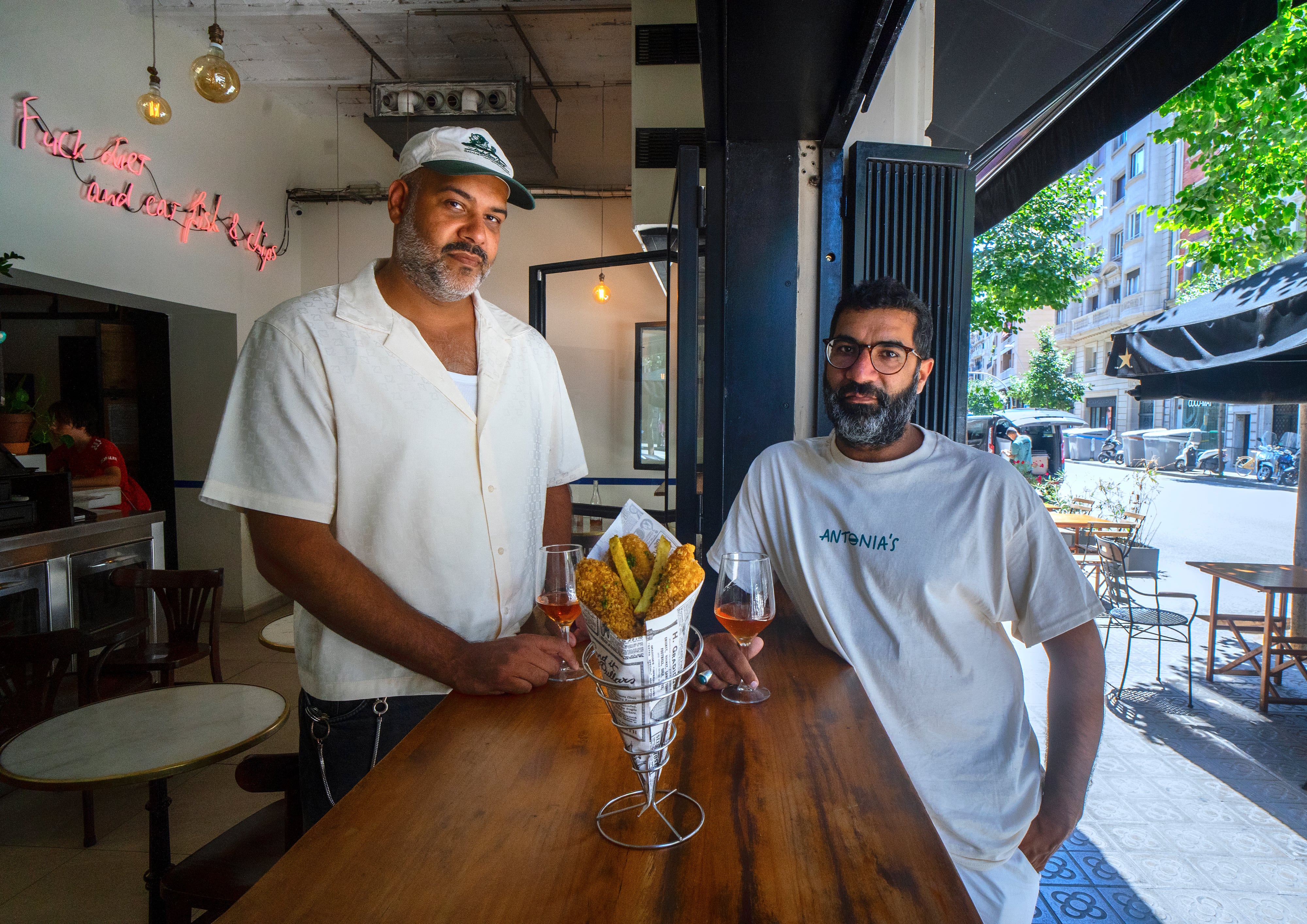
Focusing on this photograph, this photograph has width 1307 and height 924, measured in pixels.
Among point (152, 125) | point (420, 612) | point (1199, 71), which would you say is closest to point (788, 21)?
point (420, 612)

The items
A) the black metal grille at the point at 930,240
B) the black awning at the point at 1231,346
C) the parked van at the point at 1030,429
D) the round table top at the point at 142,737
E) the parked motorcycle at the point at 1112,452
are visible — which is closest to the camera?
the round table top at the point at 142,737

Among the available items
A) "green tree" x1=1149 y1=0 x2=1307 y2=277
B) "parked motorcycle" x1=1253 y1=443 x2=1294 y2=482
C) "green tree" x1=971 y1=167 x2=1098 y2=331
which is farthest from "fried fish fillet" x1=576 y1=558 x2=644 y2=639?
"parked motorcycle" x1=1253 y1=443 x2=1294 y2=482

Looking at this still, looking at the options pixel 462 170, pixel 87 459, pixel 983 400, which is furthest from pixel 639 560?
pixel 983 400

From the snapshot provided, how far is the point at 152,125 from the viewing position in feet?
17.6

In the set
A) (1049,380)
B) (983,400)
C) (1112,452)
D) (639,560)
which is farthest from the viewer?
(1112,452)

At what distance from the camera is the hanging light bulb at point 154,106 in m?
4.45

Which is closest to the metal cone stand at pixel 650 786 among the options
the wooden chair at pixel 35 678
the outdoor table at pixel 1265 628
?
the wooden chair at pixel 35 678

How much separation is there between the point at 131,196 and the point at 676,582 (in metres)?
6.33

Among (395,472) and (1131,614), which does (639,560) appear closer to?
(395,472)

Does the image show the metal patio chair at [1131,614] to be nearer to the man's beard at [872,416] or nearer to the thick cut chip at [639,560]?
the man's beard at [872,416]

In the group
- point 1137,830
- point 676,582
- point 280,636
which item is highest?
point 676,582

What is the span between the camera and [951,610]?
1.59 meters

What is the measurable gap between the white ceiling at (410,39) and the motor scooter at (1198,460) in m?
20.4

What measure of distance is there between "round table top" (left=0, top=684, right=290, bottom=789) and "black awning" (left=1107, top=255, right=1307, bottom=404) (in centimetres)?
579
